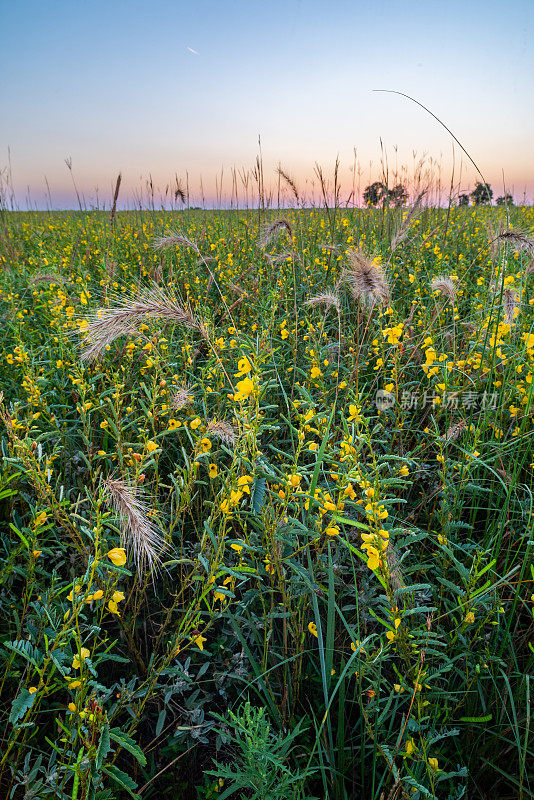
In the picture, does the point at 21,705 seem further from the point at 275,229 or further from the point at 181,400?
the point at 275,229

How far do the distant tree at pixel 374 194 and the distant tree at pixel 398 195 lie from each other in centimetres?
13

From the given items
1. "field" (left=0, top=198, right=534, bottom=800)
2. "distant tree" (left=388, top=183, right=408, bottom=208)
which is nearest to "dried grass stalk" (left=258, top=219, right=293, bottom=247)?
"field" (left=0, top=198, right=534, bottom=800)

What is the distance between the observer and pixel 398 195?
502 centimetres

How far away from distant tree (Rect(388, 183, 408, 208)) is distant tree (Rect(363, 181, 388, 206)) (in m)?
0.13

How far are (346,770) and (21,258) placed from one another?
679 cm

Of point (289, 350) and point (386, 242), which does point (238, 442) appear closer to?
point (289, 350)

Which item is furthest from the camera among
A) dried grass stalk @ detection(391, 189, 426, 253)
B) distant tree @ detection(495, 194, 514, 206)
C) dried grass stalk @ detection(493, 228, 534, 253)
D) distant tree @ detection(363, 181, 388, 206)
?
distant tree @ detection(363, 181, 388, 206)

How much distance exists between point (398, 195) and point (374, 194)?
409 millimetres

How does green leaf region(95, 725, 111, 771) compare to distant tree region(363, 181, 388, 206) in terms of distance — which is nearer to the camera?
green leaf region(95, 725, 111, 771)

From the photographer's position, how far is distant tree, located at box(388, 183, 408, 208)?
4.77 meters

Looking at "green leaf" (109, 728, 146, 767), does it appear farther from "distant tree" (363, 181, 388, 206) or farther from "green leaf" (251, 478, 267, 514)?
"distant tree" (363, 181, 388, 206)

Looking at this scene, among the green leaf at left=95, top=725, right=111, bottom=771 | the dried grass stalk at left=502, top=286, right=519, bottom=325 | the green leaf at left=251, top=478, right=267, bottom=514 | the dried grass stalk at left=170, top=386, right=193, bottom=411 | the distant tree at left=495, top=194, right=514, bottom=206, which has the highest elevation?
the distant tree at left=495, top=194, right=514, bottom=206

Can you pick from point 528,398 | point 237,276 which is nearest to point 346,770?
point 528,398

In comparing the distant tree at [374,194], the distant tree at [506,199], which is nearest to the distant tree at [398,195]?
the distant tree at [374,194]
